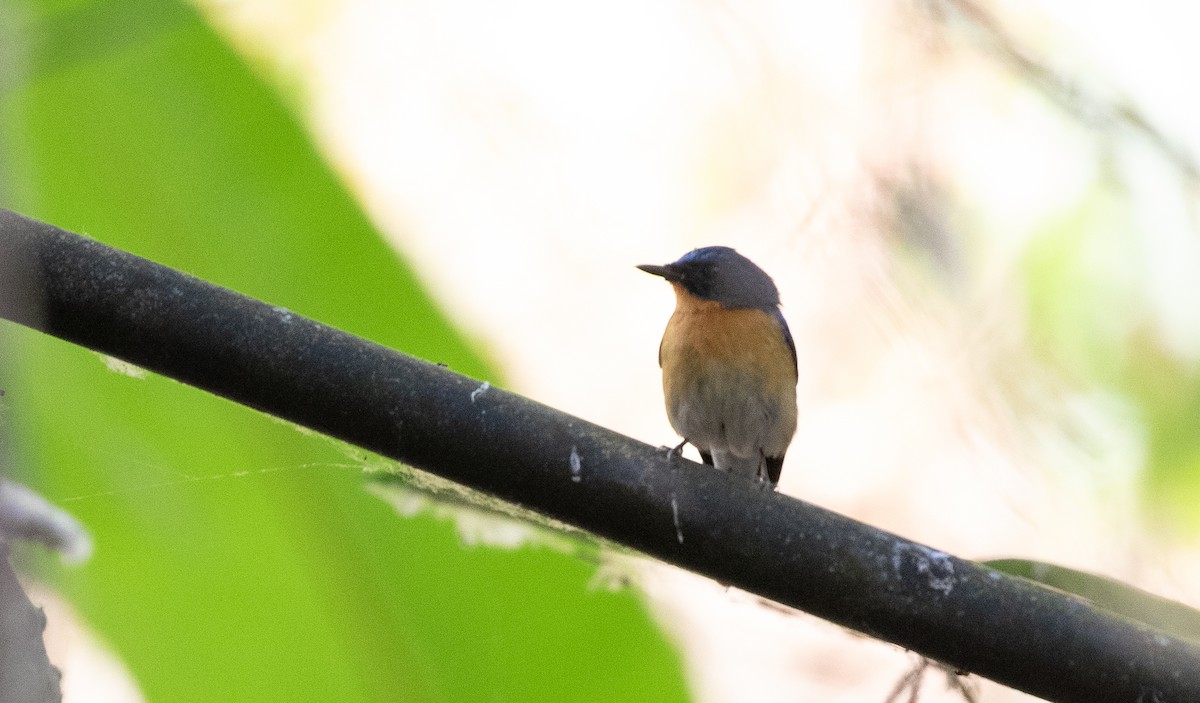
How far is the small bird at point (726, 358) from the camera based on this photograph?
3398 mm

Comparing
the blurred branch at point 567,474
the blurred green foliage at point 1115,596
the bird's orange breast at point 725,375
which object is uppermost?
the bird's orange breast at point 725,375

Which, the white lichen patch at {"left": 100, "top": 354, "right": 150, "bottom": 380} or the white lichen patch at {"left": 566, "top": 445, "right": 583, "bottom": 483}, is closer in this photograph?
the white lichen patch at {"left": 566, "top": 445, "right": 583, "bottom": 483}

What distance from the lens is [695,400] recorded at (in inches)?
135

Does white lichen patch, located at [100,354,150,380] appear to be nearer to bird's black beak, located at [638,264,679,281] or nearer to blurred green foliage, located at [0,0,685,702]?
blurred green foliage, located at [0,0,685,702]

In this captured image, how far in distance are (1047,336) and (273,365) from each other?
3.68ft

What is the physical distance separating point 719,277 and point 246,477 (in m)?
1.93

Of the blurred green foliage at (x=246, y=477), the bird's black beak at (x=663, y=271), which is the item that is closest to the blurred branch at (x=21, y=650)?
the blurred green foliage at (x=246, y=477)

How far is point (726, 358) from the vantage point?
338 centimetres

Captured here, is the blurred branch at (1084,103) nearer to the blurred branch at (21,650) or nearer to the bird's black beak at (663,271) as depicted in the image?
the bird's black beak at (663,271)

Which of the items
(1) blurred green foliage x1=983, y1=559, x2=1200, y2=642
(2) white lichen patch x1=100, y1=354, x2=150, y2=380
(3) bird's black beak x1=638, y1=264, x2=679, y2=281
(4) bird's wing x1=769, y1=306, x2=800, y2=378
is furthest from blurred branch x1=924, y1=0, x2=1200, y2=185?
(4) bird's wing x1=769, y1=306, x2=800, y2=378

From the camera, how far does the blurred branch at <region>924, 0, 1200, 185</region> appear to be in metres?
1.76

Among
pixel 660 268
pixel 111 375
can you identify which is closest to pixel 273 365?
pixel 111 375

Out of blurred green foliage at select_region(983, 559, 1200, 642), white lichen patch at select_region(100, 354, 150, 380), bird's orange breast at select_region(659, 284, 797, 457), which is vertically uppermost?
bird's orange breast at select_region(659, 284, 797, 457)

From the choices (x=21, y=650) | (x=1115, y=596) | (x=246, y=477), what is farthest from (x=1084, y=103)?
(x=21, y=650)
